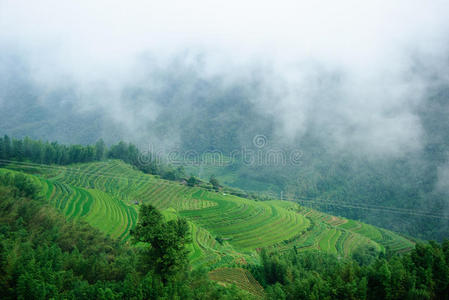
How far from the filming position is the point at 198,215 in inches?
2047

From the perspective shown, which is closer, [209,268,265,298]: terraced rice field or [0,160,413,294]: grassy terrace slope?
[209,268,265,298]: terraced rice field

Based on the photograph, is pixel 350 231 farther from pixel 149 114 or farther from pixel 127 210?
pixel 149 114

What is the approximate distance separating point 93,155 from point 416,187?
9823 centimetres

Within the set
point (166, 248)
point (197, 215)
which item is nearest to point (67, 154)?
point (197, 215)

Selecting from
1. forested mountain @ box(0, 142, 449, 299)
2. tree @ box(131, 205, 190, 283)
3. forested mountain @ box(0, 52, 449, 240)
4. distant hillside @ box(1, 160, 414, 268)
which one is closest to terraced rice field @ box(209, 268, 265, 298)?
forested mountain @ box(0, 142, 449, 299)

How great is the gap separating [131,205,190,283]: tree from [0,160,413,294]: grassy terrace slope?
40.8 ft

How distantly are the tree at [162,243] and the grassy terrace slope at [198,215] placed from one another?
489 inches

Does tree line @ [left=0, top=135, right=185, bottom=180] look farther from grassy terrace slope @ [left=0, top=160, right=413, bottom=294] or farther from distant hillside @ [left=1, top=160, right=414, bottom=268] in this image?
grassy terrace slope @ [left=0, top=160, right=413, bottom=294]

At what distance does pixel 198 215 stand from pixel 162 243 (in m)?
32.6

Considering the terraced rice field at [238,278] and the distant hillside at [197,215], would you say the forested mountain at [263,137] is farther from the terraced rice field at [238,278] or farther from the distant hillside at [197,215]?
the terraced rice field at [238,278]

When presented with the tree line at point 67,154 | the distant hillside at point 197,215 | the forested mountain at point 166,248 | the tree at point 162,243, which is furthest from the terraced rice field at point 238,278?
the tree line at point 67,154

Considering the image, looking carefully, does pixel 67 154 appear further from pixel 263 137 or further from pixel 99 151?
pixel 263 137

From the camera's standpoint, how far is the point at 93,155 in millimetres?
69062

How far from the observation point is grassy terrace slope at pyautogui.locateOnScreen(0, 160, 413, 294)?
39781mm
